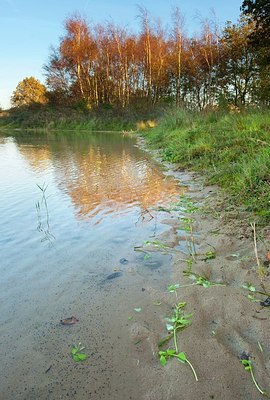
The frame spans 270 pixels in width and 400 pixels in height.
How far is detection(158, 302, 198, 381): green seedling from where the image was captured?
1.20m

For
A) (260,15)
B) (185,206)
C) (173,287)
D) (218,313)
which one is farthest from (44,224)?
(260,15)

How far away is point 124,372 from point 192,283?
72cm

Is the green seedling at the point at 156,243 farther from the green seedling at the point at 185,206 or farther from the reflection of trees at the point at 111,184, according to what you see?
the reflection of trees at the point at 111,184

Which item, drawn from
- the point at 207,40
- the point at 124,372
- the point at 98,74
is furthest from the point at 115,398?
the point at 98,74

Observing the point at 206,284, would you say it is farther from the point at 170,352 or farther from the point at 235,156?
the point at 235,156

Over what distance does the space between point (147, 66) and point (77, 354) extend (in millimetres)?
26900

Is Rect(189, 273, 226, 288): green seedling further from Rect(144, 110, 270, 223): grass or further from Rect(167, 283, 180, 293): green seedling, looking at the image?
Rect(144, 110, 270, 223): grass

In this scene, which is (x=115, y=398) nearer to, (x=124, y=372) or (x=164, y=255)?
(x=124, y=372)

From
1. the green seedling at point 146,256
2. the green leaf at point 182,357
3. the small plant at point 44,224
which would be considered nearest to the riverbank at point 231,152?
the green seedling at point 146,256

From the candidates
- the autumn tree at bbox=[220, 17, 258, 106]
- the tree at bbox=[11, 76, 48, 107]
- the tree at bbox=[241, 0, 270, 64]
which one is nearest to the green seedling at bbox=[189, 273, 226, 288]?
the tree at bbox=[241, 0, 270, 64]

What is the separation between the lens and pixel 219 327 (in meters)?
1.37

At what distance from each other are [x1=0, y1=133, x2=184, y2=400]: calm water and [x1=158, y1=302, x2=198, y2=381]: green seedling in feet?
0.23

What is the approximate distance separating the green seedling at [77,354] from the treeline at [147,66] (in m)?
20.5

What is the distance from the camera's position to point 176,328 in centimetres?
138
